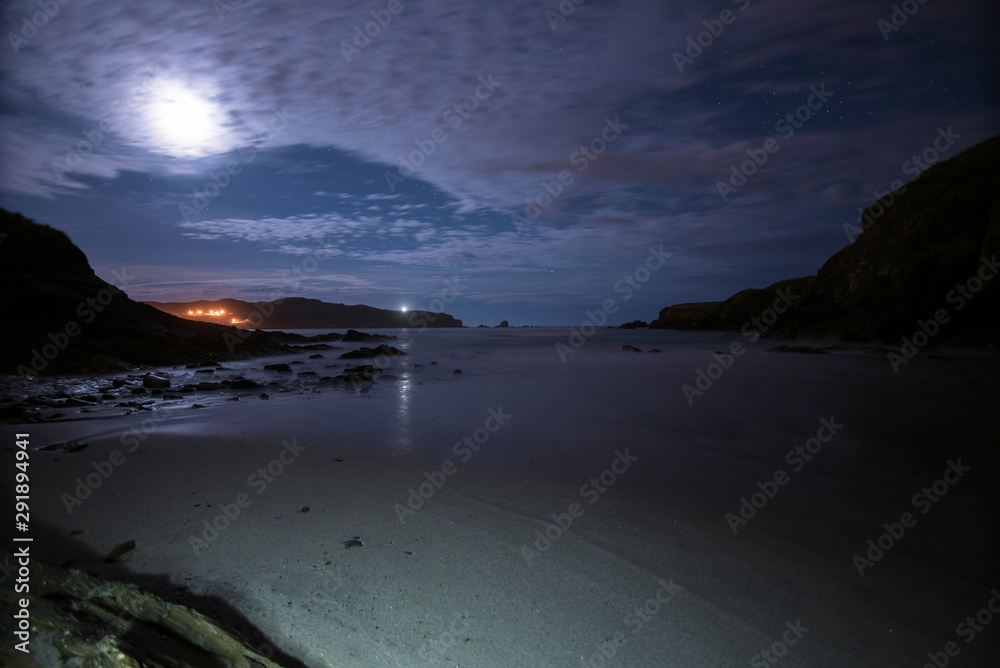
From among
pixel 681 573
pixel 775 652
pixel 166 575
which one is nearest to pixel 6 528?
pixel 166 575

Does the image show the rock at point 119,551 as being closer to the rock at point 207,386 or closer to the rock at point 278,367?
the rock at point 207,386

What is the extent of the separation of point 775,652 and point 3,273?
18069 millimetres

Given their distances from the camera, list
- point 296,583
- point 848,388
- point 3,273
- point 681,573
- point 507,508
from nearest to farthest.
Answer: point 296,583, point 681,573, point 507,508, point 848,388, point 3,273

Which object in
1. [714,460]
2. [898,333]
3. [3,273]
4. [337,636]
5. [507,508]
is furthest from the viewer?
[898,333]

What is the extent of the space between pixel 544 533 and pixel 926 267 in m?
25.5

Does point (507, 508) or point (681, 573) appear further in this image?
point (507, 508)

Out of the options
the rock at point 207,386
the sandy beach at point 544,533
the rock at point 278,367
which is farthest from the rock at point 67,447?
the rock at point 278,367

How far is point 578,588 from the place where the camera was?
2.38 meters

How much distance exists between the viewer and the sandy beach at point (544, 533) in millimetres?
2055

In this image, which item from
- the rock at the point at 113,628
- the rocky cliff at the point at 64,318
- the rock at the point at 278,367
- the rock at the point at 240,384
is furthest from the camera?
the rock at the point at 278,367

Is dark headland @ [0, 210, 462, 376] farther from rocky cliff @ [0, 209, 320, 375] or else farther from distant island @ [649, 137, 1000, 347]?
distant island @ [649, 137, 1000, 347]

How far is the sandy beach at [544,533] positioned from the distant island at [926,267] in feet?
56.6

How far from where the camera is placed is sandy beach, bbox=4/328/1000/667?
2.05 m

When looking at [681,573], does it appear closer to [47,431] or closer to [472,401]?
[472,401]
